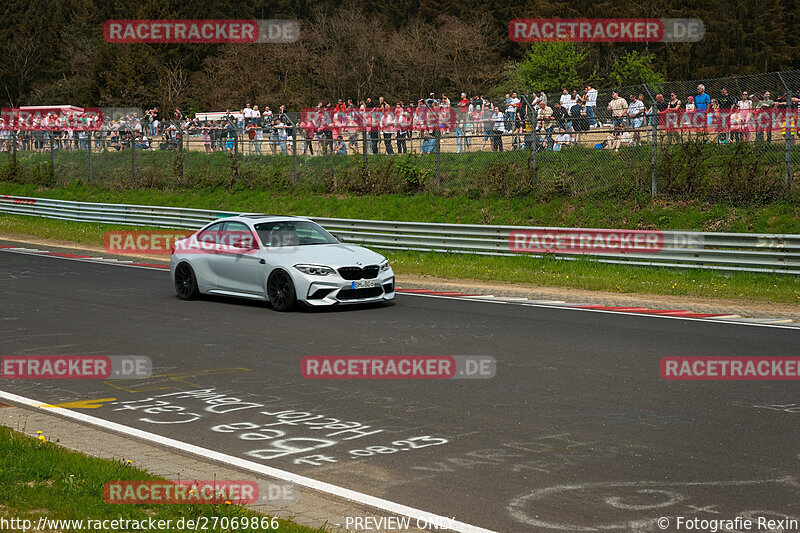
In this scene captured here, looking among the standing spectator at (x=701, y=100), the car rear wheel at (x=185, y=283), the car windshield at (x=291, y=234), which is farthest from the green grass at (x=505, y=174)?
the car rear wheel at (x=185, y=283)

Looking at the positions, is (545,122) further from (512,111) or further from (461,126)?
(461,126)

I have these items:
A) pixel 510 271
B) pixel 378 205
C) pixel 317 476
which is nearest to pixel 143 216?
pixel 378 205

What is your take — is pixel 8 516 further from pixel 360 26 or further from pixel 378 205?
pixel 360 26

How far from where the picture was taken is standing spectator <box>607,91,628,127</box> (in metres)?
22.8

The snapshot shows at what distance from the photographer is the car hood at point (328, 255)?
48.9ft

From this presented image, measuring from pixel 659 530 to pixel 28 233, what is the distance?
1199 inches

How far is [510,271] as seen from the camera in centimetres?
2052

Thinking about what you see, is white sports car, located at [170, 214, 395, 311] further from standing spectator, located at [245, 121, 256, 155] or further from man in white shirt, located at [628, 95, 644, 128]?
standing spectator, located at [245, 121, 256, 155]

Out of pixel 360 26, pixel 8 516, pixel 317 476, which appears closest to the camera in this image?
pixel 8 516

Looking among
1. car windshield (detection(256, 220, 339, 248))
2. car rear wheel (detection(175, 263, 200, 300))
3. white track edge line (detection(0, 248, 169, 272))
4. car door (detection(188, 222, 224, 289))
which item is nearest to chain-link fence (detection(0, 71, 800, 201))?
white track edge line (detection(0, 248, 169, 272))

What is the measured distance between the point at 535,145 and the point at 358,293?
36.3 feet

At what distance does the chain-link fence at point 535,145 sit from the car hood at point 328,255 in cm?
956

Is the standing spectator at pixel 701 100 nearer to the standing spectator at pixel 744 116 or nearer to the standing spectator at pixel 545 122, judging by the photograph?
the standing spectator at pixel 744 116

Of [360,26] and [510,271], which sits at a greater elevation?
[360,26]
